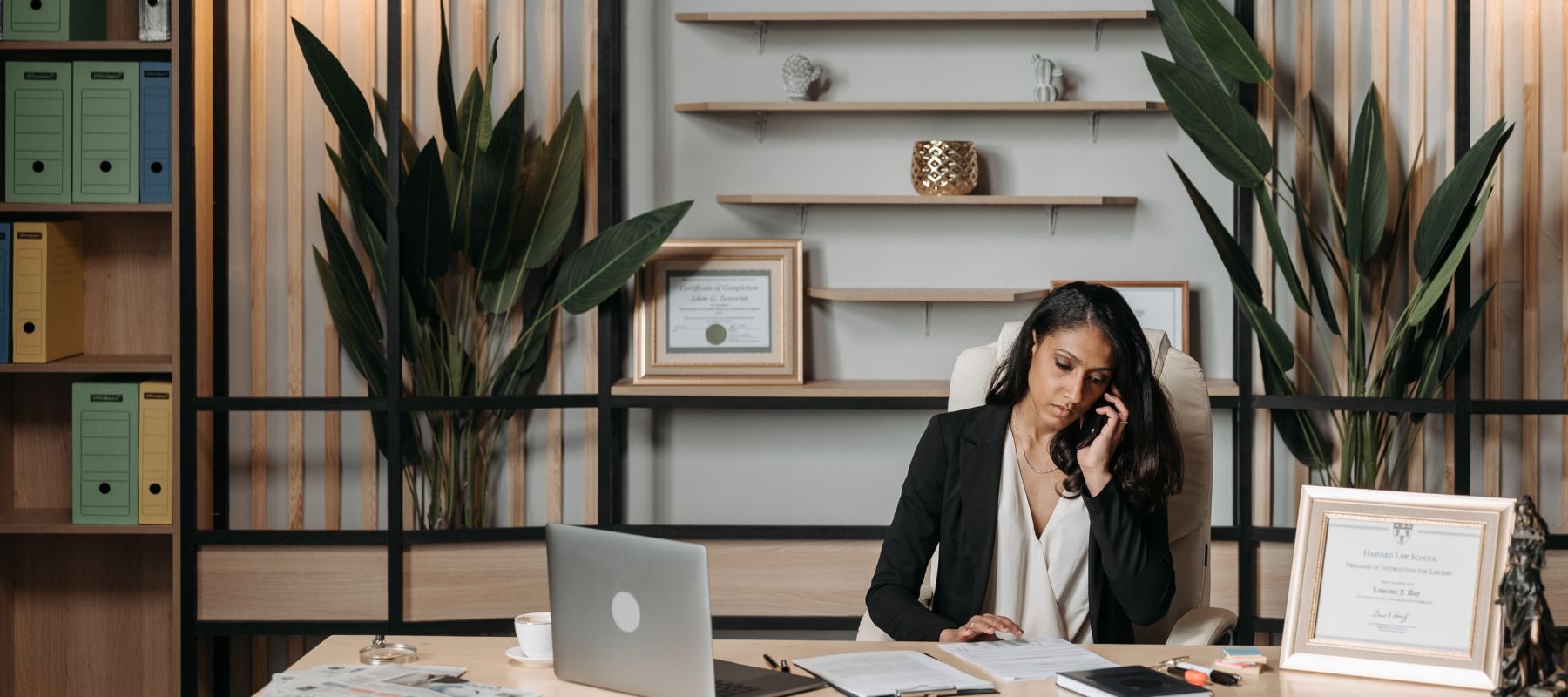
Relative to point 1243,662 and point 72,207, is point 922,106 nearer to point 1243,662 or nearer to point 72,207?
point 1243,662

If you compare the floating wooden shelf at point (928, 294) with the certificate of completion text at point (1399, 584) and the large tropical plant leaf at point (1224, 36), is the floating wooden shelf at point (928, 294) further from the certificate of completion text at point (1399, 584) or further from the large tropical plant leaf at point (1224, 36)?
the certificate of completion text at point (1399, 584)

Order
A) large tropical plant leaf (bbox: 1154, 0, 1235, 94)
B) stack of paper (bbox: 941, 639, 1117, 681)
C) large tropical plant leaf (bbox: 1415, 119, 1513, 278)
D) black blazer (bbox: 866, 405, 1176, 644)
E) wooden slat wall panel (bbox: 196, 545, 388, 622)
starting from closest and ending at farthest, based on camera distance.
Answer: stack of paper (bbox: 941, 639, 1117, 681), black blazer (bbox: 866, 405, 1176, 644), large tropical plant leaf (bbox: 1415, 119, 1513, 278), large tropical plant leaf (bbox: 1154, 0, 1235, 94), wooden slat wall panel (bbox: 196, 545, 388, 622)

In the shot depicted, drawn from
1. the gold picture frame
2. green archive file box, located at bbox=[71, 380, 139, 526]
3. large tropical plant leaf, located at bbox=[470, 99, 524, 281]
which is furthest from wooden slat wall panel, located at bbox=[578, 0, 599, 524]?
the gold picture frame

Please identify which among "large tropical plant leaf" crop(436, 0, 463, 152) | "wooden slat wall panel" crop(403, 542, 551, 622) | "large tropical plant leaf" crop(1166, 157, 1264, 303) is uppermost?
"large tropical plant leaf" crop(436, 0, 463, 152)

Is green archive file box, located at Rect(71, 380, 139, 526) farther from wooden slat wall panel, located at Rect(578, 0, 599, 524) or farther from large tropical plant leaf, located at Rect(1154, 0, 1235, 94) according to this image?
large tropical plant leaf, located at Rect(1154, 0, 1235, 94)

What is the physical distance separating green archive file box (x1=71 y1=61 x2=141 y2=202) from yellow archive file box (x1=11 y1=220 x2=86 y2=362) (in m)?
0.13

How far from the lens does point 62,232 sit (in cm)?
350

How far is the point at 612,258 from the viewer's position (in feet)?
11.3

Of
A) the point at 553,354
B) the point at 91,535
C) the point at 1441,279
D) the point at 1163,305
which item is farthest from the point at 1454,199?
the point at 91,535

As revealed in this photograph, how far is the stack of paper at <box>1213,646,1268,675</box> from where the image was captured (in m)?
1.92

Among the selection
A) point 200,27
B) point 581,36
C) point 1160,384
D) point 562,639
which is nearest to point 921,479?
point 1160,384

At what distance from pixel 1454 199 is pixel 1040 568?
1.49 metres

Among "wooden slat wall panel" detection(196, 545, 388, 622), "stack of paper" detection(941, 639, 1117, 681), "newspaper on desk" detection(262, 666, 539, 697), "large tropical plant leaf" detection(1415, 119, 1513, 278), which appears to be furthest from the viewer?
"wooden slat wall panel" detection(196, 545, 388, 622)

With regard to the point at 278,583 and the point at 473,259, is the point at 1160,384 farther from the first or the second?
the point at 278,583
